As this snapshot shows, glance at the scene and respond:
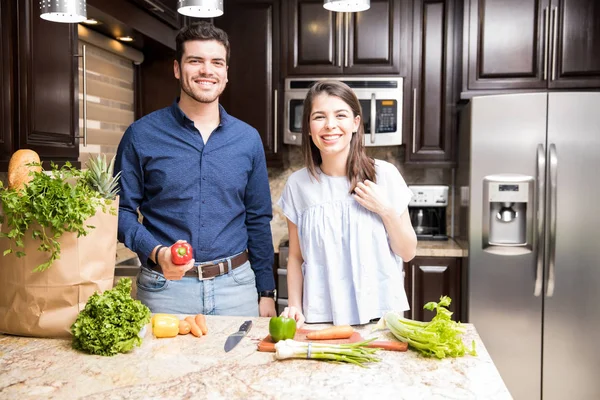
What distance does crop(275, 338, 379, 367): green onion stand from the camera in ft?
5.05

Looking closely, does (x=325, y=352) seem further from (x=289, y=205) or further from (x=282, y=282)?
(x=282, y=282)

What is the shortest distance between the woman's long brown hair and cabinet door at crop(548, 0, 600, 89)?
7.57 feet

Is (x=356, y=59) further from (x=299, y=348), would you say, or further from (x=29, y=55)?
(x=299, y=348)

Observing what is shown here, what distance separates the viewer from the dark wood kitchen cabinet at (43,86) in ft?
7.76

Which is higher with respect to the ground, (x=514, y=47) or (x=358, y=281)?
(x=514, y=47)

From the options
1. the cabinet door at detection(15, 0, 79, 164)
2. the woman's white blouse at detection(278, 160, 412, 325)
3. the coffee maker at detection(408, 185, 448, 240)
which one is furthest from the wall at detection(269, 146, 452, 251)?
the woman's white blouse at detection(278, 160, 412, 325)

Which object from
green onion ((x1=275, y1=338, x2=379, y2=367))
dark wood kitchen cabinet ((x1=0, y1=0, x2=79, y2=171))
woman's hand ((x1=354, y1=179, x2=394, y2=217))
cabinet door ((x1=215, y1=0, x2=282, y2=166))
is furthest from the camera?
cabinet door ((x1=215, y1=0, x2=282, y2=166))

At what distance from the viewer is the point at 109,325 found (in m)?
1.58

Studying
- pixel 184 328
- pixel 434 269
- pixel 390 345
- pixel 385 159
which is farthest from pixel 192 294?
pixel 385 159

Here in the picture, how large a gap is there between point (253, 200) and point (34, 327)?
3.37 feet

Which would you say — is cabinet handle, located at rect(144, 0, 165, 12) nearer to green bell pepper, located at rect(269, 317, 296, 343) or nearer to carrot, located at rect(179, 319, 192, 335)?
carrot, located at rect(179, 319, 192, 335)

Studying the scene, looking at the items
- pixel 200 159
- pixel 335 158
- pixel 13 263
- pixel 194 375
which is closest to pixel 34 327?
pixel 13 263

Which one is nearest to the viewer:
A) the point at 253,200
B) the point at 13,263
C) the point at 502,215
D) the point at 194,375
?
the point at 194,375

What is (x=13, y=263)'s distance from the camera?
5.48 feet
